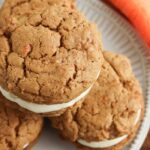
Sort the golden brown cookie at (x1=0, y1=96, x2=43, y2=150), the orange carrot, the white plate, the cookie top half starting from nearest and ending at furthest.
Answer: the cookie top half, the golden brown cookie at (x1=0, y1=96, x2=43, y2=150), the white plate, the orange carrot

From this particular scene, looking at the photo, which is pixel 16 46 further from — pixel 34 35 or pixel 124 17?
pixel 124 17

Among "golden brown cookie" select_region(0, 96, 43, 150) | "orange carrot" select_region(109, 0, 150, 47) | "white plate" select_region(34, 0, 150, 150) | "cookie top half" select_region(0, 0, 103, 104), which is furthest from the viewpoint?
"orange carrot" select_region(109, 0, 150, 47)

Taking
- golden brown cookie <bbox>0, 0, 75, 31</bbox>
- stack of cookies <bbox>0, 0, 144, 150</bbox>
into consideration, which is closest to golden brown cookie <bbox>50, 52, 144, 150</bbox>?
stack of cookies <bbox>0, 0, 144, 150</bbox>

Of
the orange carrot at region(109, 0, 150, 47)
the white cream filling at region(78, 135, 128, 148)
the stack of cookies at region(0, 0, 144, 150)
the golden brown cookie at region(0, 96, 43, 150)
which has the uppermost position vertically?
the orange carrot at region(109, 0, 150, 47)

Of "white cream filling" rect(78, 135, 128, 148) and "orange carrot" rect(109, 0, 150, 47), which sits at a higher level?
"orange carrot" rect(109, 0, 150, 47)

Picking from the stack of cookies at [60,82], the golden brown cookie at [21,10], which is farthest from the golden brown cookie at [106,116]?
the golden brown cookie at [21,10]

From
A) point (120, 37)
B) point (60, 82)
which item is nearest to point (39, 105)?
point (60, 82)

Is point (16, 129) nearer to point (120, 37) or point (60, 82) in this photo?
point (60, 82)

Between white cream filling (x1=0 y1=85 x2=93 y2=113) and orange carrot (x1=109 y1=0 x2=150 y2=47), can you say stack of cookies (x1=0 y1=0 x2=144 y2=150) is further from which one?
orange carrot (x1=109 y1=0 x2=150 y2=47)
